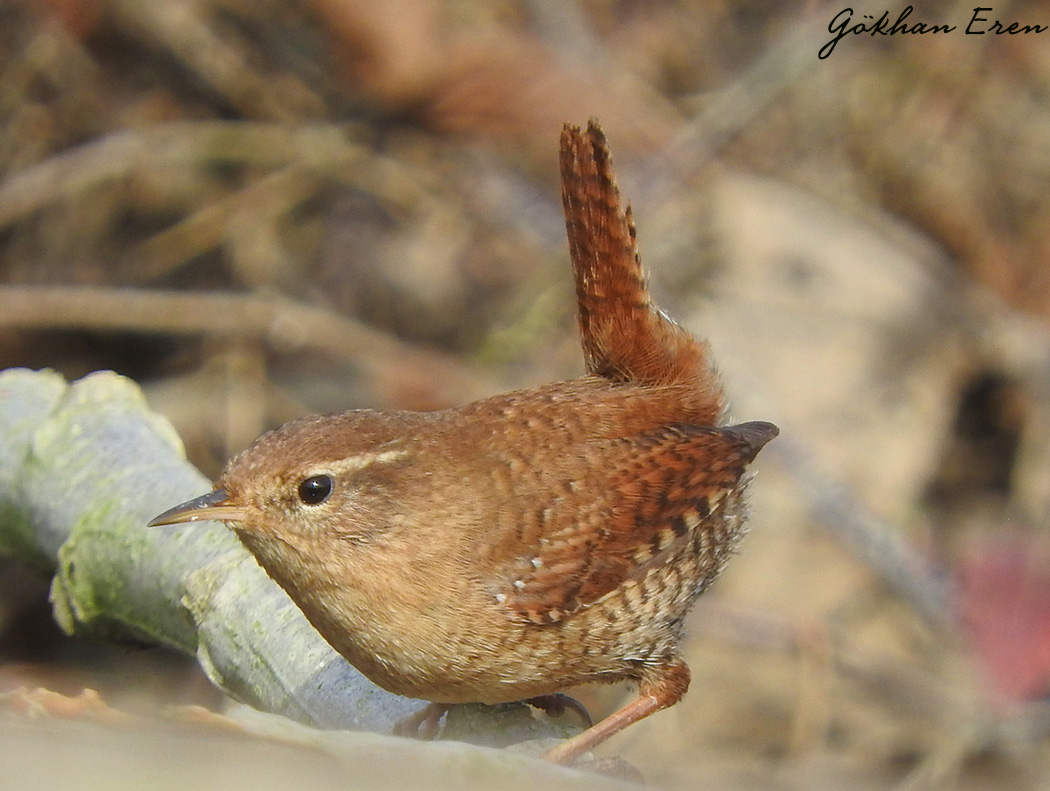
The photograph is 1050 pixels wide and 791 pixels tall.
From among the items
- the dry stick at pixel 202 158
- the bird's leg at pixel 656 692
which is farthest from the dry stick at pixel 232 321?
the bird's leg at pixel 656 692

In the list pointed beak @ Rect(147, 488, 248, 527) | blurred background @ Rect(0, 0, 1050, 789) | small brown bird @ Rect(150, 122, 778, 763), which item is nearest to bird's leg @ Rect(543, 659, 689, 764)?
small brown bird @ Rect(150, 122, 778, 763)

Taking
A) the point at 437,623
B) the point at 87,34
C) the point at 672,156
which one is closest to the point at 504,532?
the point at 437,623

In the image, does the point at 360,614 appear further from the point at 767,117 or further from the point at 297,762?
the point at 767,117

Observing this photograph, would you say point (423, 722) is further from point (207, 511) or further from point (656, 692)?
point (207, 511)

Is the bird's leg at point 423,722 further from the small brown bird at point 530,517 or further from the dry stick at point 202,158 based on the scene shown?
the dry stick at point 202,158
